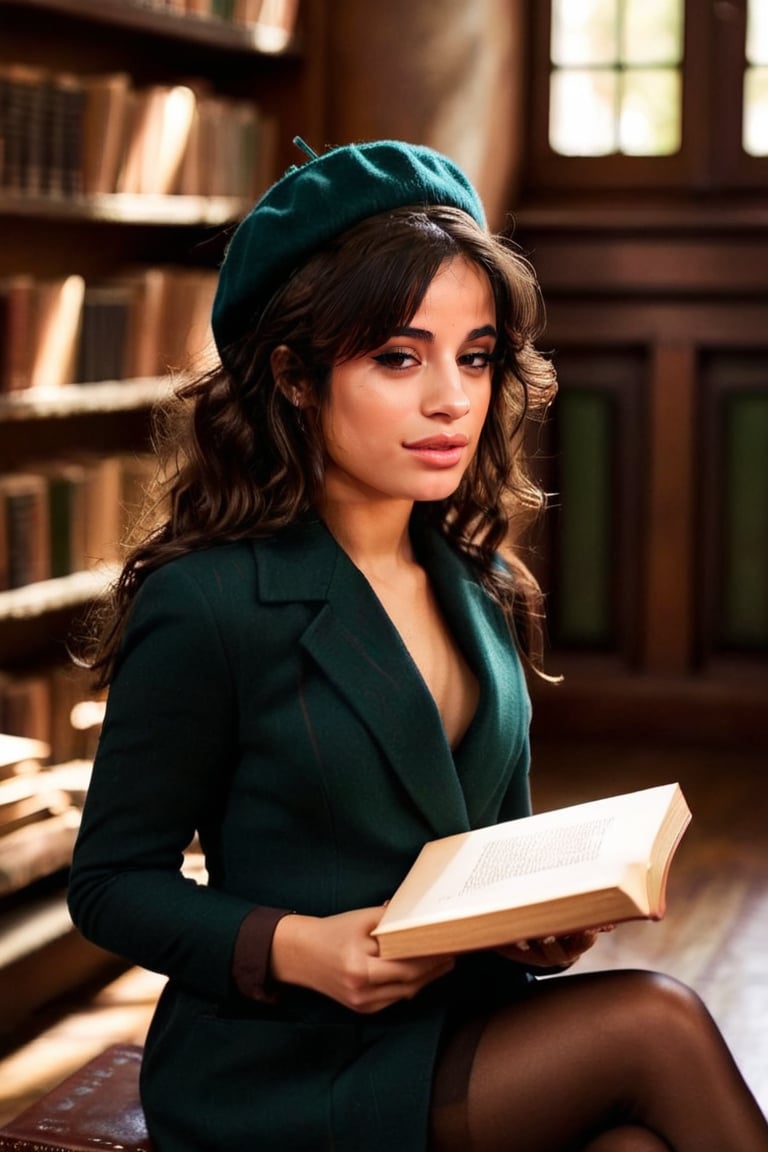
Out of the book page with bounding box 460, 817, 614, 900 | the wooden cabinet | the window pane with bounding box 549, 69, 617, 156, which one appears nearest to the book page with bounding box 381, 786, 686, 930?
the book page with bounding box 460, 817, 614, 900

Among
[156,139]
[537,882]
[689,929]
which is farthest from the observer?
[156,139]

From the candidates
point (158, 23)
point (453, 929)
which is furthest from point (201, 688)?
point (158, 23)

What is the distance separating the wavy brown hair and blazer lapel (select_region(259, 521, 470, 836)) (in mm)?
45

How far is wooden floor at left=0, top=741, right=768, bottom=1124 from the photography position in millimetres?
2656

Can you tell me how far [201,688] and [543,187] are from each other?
11.6ft

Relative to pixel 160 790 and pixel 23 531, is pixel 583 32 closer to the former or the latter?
pixel 23 531

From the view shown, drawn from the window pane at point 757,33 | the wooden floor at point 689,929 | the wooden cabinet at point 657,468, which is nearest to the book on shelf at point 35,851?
the wooden floor at point 689,929

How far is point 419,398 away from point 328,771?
31cm

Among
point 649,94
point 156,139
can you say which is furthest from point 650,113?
point 156,139

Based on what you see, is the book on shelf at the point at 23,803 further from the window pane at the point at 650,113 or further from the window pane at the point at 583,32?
the window pane at the point at 583,32

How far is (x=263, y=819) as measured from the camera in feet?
4.58

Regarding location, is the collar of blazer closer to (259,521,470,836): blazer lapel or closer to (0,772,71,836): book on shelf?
(259,521,470,836): blazer lapel

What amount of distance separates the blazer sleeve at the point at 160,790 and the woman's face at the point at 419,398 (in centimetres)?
19

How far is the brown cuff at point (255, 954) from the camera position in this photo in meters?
1.32
